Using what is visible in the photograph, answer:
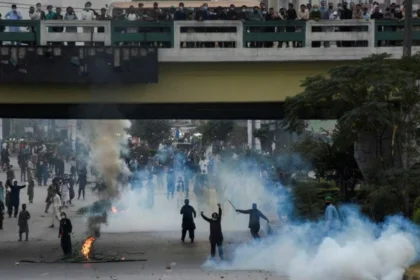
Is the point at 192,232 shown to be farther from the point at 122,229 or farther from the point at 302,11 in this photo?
the point at 302,11

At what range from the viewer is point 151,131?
244ft

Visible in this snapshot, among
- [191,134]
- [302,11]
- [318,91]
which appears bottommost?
[191,134]

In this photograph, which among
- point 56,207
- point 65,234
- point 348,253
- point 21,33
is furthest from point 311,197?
point 348,253

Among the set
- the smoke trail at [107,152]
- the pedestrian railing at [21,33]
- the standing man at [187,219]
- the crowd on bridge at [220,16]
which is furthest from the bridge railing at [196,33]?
the smoke trail at [107,152]

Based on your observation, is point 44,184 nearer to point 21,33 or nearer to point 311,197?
point 311,197

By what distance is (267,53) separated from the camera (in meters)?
21.9

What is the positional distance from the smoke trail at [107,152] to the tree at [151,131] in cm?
3732

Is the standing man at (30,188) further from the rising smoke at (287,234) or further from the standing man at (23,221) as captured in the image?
the standing man at (23,221)

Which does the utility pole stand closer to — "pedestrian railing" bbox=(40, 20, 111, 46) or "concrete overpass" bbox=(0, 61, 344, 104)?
"concrete overpass" bbox=(0, 61, 344, 104)

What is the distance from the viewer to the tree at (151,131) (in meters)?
73.3

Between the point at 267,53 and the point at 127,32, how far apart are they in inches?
132

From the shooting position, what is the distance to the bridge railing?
22.0 metres

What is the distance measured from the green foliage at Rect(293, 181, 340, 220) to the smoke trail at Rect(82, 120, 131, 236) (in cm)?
673

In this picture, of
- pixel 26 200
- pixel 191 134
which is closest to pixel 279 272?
pixel 26 200
